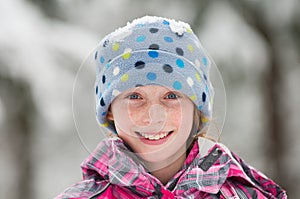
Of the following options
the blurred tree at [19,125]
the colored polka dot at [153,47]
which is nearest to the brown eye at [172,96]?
the colored polka dot at [153,47]

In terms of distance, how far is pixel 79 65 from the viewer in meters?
3.77

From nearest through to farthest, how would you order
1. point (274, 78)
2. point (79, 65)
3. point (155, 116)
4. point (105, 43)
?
point (155, 116), point (105, 43), point (79, 65), point (274, 78)

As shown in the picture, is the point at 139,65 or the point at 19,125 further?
the point at 19,125

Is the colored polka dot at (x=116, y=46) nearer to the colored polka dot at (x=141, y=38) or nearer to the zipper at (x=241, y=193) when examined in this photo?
the colored polka dot at (x=141, y=38)

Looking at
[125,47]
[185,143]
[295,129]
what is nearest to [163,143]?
[185,143]

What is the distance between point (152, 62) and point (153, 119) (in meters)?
0.12

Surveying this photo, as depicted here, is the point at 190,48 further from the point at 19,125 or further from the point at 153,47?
the point at 19,125

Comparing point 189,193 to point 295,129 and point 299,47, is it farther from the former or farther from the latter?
point 299,47

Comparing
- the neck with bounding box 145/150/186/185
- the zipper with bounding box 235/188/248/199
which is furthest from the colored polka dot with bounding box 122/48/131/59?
the zipper with bounding box 235/188/248/199

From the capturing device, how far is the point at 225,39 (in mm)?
4180

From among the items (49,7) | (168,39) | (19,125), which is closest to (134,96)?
(168,39)

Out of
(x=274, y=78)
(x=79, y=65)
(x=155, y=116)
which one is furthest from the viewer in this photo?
(x=274, y=78)

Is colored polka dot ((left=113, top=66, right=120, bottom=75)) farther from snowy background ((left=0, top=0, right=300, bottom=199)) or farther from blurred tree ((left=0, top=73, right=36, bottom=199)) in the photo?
blurred tree ((left=0, top=73, right=36, bottom=199))

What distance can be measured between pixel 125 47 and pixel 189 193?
1.07 feet
